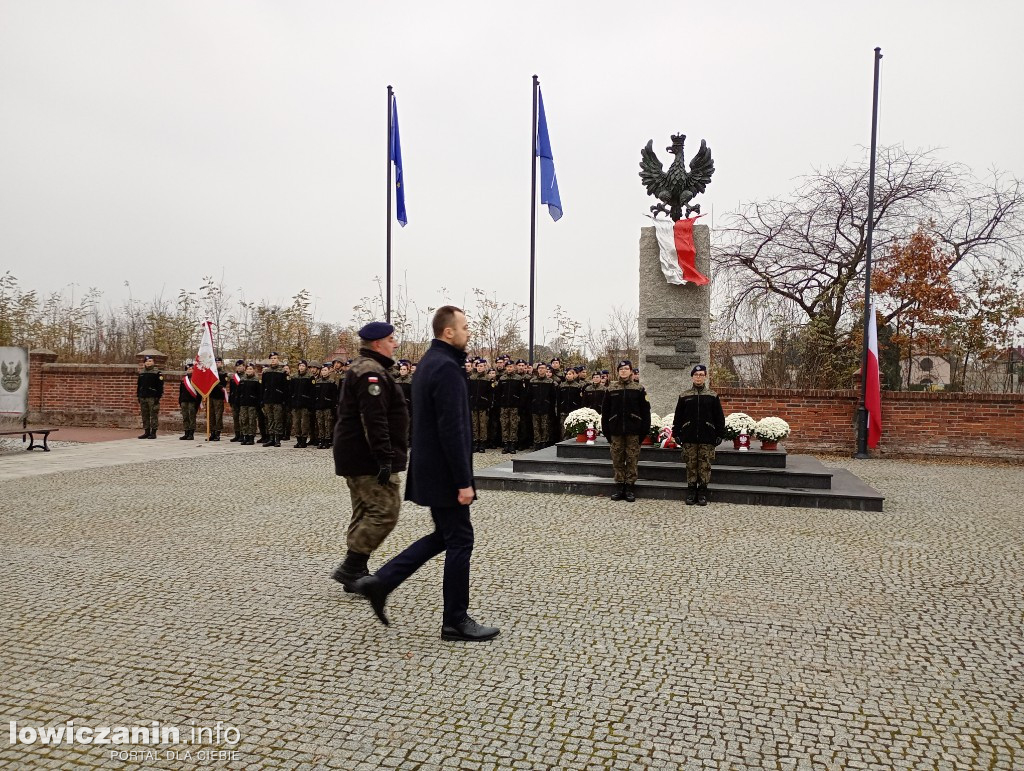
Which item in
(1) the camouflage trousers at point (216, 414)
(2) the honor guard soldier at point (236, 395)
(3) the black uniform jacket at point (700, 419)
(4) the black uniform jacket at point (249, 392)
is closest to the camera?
(3) the black uniform jacket at point (700, 419)

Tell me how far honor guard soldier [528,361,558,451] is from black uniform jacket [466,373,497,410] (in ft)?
2.59

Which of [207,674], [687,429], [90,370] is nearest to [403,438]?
[207,674]

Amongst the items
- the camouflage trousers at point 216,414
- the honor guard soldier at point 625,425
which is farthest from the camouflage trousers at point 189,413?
the honor guard soldier at point 625,425

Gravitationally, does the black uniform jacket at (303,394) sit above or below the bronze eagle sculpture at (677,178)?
below

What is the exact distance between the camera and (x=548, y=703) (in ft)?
10.4

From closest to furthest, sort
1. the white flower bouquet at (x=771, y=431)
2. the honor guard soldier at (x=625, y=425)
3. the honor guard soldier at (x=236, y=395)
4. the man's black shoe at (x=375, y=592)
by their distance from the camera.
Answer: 1. the man's black shoe at (x=375, y=592)
2. the honor guard soldier at (x=625, y=425)
3. the white flower bouquet at (x=771, y=431)
4. the honor guard soldier at (x=236, y=395)

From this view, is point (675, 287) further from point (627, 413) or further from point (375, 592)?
point (375, 592)

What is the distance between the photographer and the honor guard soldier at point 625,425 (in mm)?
8555

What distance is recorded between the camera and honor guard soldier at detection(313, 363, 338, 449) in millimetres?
14492

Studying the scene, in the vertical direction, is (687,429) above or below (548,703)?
above

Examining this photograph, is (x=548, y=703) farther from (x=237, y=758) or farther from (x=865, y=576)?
(x=865, y=576)

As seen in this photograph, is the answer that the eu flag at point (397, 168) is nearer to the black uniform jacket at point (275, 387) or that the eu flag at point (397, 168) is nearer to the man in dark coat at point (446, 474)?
the black uniform jacket at point (275, 387)

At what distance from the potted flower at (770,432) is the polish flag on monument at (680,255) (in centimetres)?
238

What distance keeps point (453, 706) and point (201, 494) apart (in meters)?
6.42
